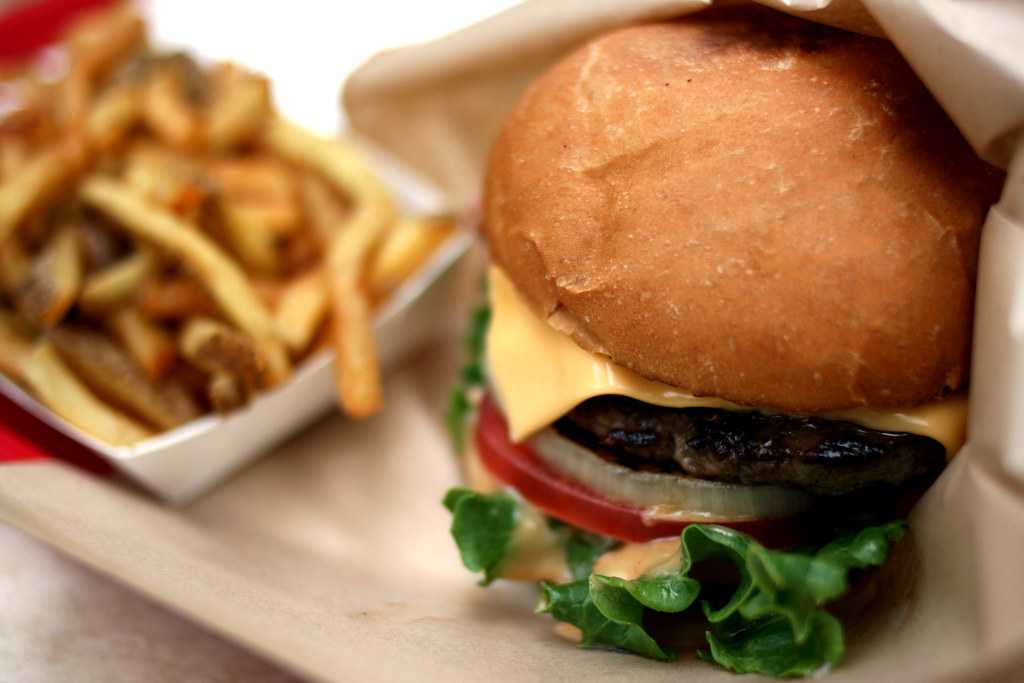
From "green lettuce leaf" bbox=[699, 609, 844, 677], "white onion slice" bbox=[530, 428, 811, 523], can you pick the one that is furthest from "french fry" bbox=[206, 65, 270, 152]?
"green lettuce leaf" bbox=[699, 609, 844, 677]

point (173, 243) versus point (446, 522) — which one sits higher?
point (173, 243)

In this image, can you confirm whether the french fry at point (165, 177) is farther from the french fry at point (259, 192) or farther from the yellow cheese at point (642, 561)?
the yellow cheese at point (642, 561)

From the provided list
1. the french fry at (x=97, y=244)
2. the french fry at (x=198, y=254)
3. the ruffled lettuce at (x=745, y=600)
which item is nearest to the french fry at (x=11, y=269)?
the french fry at (x=97, y=244)

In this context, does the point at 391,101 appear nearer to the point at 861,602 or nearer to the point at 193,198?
the point at 193,198

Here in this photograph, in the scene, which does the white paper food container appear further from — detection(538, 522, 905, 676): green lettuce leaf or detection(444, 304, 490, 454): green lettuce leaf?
detection(538, 522, 905, 676): green lettuce leaf

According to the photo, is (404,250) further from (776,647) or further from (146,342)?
(776,647)

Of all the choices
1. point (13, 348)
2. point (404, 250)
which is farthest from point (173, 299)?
point (404, 250)
